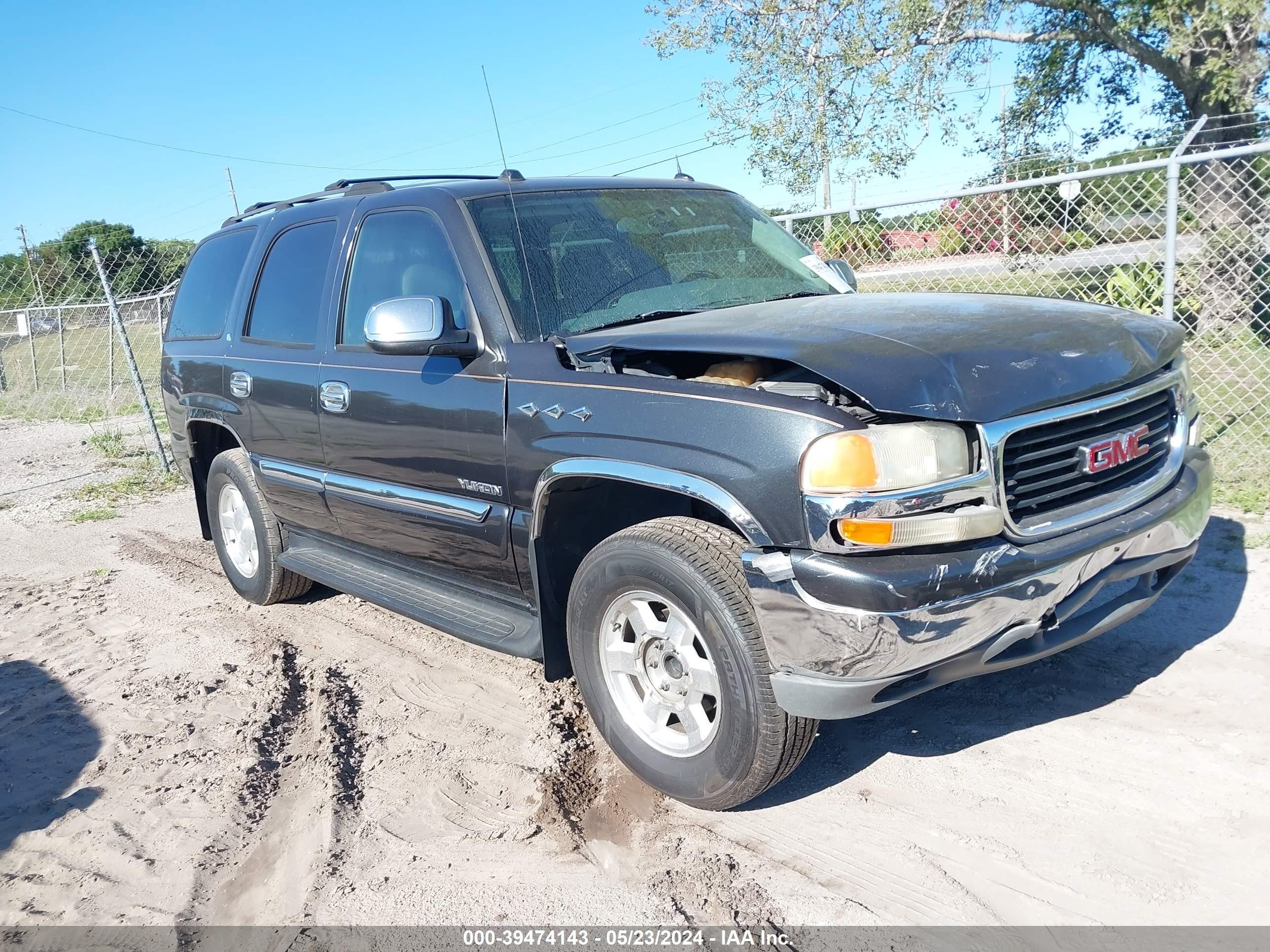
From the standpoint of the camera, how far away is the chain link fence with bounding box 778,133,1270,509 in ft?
23.3

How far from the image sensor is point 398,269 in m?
4.08

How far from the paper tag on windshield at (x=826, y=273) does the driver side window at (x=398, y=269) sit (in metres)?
1.65

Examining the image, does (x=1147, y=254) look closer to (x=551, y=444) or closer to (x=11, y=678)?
(x=551, y=444)

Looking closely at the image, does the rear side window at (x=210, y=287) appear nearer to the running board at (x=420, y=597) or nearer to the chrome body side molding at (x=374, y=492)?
the chrome body side molding at (x=374, y=492)

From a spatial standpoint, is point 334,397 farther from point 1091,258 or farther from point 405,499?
point 1091,258

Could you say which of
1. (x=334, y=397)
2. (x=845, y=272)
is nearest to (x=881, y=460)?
(x=845, y=272)

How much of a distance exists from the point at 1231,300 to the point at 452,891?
28.5ft

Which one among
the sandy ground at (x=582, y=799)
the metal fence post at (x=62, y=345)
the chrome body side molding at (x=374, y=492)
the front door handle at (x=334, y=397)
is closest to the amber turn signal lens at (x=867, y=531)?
the sandy ground at (x=582, y=799)

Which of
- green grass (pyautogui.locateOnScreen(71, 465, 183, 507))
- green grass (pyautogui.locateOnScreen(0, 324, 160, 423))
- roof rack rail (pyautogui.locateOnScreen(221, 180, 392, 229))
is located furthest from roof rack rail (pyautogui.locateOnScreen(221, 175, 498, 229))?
green grass (pyautogui.locateOnScreen(0, 324, 160, 423))

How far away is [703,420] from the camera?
9.24 feet

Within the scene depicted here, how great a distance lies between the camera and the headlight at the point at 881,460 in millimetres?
2557

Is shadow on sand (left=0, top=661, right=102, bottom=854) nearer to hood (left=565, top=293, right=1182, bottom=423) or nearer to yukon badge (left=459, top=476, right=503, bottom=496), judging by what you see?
yukon badge (left=459, top=476, right=503, bottom=496)

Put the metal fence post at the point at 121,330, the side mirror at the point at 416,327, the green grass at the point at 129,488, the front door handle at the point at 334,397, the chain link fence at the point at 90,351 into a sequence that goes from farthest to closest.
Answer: the chain link fence at the point at 90,351 < the green grass at the point at 129,488 < the metal fence post at the point at 121,330 < the front door handle at the point at 334,397 < the side mirror at the point at 416,327

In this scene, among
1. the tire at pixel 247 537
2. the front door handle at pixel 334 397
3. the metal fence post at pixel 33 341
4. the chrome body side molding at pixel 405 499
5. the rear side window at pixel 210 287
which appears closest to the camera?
the chrome body side molding at pixel 405 499
